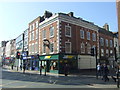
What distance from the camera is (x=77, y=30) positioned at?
28.4 meters

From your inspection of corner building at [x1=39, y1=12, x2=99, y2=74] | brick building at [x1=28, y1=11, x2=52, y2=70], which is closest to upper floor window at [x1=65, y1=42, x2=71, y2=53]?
corner building at [x1=39, y1=12, x2=99, y2=74]

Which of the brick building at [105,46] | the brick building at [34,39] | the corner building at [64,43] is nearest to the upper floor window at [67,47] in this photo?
the corner building at [64,43]

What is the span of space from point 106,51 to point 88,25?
34.9 ft

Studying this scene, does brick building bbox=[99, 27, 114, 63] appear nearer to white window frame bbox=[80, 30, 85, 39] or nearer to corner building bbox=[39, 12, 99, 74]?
corner building bbox=[39, 12, 99, 74]

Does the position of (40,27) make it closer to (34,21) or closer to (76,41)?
(34,21)

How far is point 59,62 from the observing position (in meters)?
24.3

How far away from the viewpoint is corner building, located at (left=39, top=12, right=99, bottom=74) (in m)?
25.3

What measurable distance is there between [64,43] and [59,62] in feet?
11.9

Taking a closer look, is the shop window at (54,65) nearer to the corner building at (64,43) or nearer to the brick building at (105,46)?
the corner building at (64,43)

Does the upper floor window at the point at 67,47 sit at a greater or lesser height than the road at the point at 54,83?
greater

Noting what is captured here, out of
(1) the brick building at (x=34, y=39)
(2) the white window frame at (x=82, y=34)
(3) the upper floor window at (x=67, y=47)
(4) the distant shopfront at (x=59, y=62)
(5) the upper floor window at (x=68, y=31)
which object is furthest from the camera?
(1) the brick building at (x=34, y=39)

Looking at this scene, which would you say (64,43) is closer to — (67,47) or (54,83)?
(67,47)

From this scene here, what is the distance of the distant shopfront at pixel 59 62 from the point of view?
24.5 m

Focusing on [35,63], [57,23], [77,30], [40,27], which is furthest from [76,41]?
[35,63]
